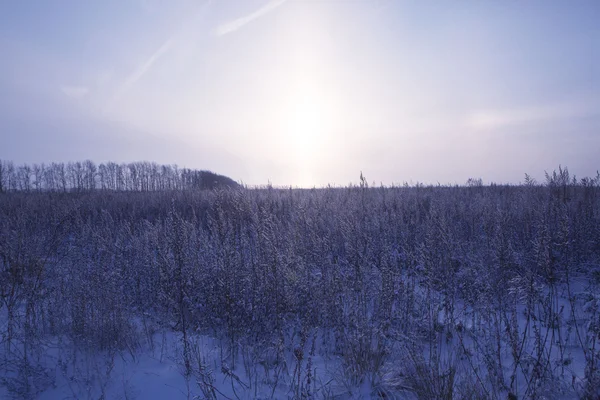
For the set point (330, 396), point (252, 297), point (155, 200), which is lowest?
point (330, 396)

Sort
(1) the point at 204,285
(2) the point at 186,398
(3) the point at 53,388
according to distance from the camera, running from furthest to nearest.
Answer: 1. (1) the point at 204,285
2. (3) the point at 53,388
3. (2) the point at 186,398

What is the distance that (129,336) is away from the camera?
3889 millimetres

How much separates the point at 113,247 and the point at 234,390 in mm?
5605

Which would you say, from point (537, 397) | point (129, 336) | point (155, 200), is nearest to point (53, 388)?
point (129, 336)

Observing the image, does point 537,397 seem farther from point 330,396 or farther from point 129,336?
point 129,336

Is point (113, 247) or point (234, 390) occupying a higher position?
point (113, 247)

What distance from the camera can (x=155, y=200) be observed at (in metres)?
15.7

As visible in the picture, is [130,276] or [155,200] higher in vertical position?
[155,200]

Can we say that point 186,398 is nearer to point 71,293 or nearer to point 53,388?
point 53,388

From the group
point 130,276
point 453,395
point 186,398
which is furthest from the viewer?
point 130,276

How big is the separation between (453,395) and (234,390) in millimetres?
2150

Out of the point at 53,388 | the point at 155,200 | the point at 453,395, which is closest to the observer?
the point at 453,395

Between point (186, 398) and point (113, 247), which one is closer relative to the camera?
point (186, 398)

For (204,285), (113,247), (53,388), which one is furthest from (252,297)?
(113,247)
